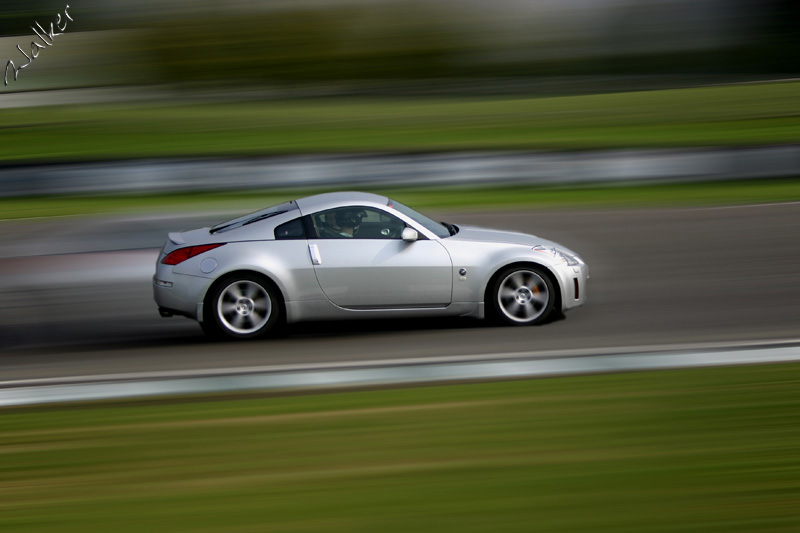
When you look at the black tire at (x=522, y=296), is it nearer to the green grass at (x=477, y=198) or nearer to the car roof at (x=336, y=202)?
the car roof at (x=336, y=202)

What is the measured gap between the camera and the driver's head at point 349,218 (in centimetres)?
811

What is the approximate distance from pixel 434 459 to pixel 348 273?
10.5 ft

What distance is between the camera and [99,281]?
11.1m

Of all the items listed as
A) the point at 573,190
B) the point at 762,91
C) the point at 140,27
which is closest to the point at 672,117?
the point at 762,91

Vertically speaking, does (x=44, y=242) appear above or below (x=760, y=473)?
Answer: above

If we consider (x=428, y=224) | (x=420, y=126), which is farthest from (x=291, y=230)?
(x=420, y=126)

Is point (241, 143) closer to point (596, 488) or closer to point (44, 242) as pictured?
point (44, 242)

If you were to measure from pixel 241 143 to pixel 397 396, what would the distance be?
15.4 meters

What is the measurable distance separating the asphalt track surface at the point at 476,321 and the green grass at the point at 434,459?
1288 mm

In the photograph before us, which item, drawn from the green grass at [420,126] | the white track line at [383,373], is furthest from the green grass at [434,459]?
the green grass at [420,126]

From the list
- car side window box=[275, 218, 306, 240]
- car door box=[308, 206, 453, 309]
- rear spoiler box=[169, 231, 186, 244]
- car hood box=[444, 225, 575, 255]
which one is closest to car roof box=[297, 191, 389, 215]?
car side window box=[275, 218, 306, 240]

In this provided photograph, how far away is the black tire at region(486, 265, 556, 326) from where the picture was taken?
8.08m

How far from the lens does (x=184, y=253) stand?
8.03m

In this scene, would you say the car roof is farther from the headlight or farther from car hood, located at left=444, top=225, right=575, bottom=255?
the headlight
